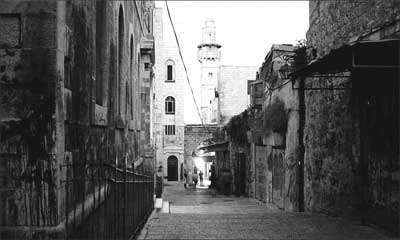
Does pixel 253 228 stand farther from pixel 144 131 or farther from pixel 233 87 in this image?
pixel 233 87

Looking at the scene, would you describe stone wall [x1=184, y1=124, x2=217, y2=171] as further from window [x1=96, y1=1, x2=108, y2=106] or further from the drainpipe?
window [x1=96, y1=1, x2=108, y2=106]


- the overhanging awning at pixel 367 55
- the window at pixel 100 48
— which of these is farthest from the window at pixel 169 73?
the overhanging awning at pixel 367 55

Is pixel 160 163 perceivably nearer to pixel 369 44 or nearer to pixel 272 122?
pixel 272 122

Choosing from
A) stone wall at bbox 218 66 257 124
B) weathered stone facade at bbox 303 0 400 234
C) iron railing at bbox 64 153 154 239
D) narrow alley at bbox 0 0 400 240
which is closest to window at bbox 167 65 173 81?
Result: stone wall at bbox 218 66 257 124

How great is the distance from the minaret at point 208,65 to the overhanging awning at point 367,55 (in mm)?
69566

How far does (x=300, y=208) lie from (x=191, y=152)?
3378 centimetres

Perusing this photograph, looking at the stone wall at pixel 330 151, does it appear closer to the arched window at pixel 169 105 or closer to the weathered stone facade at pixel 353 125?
the weathered stone facade at pixel 353 125

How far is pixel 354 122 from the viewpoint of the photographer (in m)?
7.80

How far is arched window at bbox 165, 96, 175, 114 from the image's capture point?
145 ft

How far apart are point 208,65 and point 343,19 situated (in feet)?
235

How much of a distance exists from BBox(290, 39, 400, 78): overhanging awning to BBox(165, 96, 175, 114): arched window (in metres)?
38.0

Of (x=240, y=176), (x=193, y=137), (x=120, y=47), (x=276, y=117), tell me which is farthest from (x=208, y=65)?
(x=120, y=47)

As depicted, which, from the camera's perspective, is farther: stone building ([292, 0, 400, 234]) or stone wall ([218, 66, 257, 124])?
stone wall ([218, 66, 257, 124])

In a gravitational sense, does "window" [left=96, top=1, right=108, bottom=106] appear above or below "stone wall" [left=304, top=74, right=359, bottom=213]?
above
